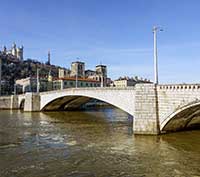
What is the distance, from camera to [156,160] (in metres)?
14.5

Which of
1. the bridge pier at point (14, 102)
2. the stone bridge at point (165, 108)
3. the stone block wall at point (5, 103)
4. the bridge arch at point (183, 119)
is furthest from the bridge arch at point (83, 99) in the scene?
the stone block wall at point (5, 103)

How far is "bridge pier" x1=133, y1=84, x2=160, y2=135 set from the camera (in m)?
21.9

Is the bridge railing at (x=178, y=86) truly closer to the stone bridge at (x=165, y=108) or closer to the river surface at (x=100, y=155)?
the stone bridge at (x=165, y=108)

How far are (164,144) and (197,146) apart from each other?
2.01 meters

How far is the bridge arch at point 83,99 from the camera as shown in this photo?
28.9 meters

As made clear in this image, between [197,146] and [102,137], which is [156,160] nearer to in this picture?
[197,146]

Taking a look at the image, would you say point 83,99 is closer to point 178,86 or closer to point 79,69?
point 178,86

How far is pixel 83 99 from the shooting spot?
2066 inches

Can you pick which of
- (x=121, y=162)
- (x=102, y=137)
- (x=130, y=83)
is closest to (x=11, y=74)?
(x=130, y=83)

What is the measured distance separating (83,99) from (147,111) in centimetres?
3094

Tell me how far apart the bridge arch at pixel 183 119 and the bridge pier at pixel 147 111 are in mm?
728

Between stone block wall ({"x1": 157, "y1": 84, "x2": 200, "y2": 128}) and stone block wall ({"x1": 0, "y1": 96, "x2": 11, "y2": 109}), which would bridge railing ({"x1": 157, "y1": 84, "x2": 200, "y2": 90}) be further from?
stone block wall ({"x1": 0, "y1": 96, "x2": 11, "y2": 109})

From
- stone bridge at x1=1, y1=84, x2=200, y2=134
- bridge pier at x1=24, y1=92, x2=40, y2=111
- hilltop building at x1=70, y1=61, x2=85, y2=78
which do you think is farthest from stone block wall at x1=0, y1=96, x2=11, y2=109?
hilltop building at x1=70, y1=61, x2=85, y2=78

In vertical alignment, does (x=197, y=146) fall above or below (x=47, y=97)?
below
